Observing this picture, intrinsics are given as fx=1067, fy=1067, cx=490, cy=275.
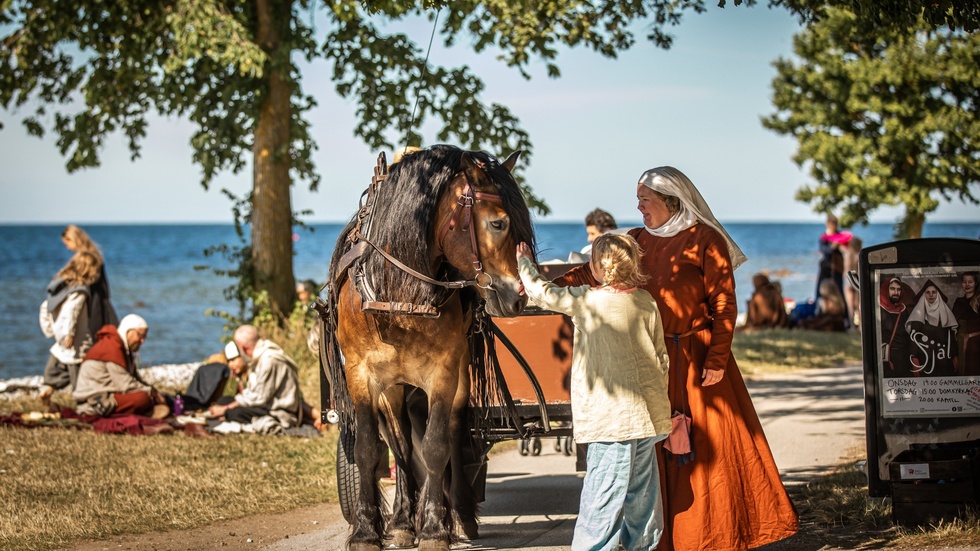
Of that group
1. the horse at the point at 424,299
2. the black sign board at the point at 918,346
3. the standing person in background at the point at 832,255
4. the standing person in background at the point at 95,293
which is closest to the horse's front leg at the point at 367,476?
the horse at the point at 424,299

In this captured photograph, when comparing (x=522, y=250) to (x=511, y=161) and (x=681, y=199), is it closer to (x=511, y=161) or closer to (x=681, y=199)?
(x=511, y=161)

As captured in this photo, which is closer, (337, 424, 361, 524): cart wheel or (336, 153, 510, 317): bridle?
(336, 153, 510, 317): bridle

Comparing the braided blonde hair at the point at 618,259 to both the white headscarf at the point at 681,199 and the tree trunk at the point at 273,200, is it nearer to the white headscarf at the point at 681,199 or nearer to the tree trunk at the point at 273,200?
the white headscarf at the point at 681,199

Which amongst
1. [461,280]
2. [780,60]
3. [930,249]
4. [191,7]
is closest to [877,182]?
[780,60]

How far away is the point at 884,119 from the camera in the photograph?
21.8 meters

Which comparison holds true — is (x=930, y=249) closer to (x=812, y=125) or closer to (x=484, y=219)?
(x=484, y=219)

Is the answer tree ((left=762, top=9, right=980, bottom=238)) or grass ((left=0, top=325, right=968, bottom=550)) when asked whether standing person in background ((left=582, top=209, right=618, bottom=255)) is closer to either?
grass ((left=0, top=325, right=968, bottom=550))

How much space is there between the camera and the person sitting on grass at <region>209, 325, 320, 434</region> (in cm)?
→ 1036

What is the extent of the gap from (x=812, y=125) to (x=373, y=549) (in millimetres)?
19606

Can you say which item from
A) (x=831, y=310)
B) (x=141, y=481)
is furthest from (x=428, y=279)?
(x=831, y=310)

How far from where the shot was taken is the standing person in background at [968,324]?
603 centimetres

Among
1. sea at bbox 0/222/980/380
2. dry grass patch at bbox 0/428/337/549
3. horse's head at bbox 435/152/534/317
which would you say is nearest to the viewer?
horse's head at bbox 435/152/534/317

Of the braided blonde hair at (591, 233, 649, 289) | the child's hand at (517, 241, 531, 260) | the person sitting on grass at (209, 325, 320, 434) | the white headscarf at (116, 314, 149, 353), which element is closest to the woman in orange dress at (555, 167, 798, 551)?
the braided blonde hair at (591, 233, 649, 289)

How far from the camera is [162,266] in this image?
221 feet
